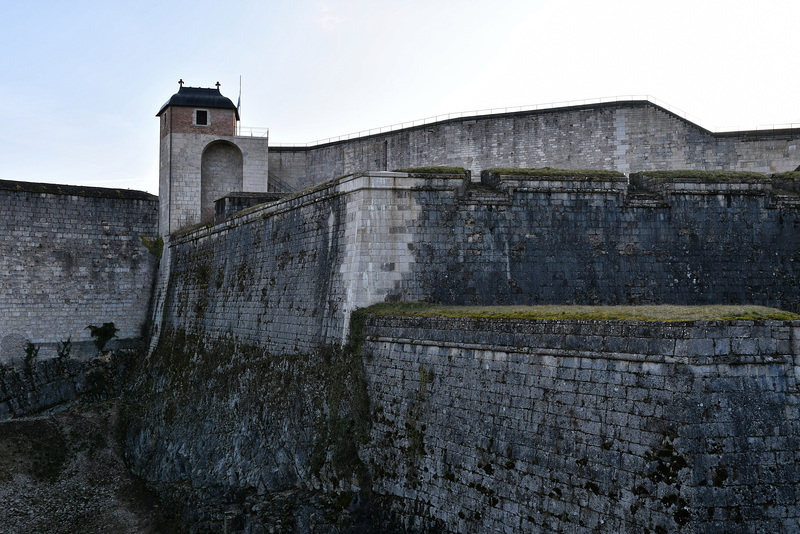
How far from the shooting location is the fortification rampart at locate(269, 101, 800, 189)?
22.7m

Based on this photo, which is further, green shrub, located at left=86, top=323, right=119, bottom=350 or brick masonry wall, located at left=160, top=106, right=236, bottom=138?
brick masonry wall, located at left=160, top=106, right=236, bottom=138

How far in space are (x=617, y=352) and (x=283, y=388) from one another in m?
10.1

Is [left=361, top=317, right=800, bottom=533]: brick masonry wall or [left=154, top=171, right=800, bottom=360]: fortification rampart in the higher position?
[left=154, top=171, right=800, bottom=360]: fortification rampart

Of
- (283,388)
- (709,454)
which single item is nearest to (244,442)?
(283,388)

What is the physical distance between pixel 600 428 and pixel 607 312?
6.91ft

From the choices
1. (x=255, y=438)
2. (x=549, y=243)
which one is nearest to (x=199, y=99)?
(x=255, y=438)

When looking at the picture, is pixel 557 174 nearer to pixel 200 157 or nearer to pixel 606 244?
pixel 606 244

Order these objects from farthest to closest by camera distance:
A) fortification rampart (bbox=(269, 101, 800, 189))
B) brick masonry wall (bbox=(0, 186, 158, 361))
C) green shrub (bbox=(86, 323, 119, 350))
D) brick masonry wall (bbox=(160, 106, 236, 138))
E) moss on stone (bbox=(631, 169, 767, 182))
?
1. brick masonry wall (bbox=(160, 106, 236, 138))
2. green shrub (bbox=(86, 323, 119, 350))
3. brick masonry wall (bbox=(0, 186, 158, 361))
4. fortification rampart (bbox=(269, 101, 800, 189))
5. moss on stone (bbox=(631, 169, 767, 182))

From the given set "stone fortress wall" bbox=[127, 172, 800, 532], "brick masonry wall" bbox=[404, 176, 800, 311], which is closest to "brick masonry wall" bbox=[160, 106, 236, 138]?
"stone fortress wall" bbox=[127, 172, 800, 532]

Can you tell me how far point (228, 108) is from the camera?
95.7 feet

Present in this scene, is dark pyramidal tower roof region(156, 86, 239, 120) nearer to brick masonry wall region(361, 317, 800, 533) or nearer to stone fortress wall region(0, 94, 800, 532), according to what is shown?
stone fortress wall region(0, 94, 800, 532)

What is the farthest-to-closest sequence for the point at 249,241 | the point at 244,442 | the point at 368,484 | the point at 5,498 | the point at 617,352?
the point at 249,241 → the point at 5,498 → the point at 244,442 → the point at 368,484 → the point at 617,352

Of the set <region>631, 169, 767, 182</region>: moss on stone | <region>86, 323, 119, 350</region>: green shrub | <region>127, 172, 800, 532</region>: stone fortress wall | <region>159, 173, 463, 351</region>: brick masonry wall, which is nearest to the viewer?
<region>127, 172, 800, 532</region>: stone fortress wall

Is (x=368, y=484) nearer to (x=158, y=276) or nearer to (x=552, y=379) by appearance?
(x=552, y=379)
